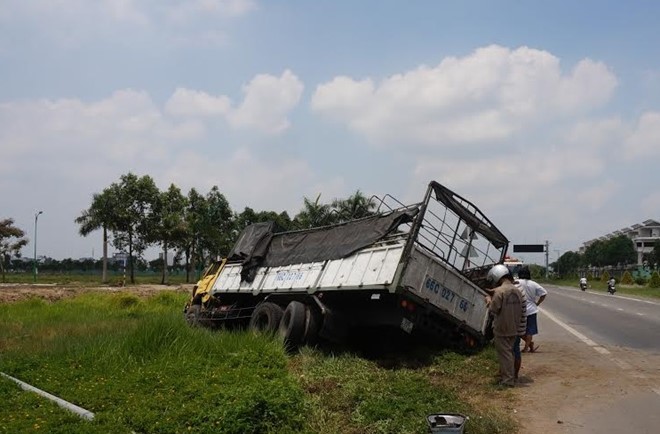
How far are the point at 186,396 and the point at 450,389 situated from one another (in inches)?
132

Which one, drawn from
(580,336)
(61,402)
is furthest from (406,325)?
(580,336)

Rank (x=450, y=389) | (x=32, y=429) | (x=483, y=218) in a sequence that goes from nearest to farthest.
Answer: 1. (x=32, y=429)
2. (x=450, y=389)
3. (x=483, y=218)

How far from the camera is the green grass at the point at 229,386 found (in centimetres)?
674

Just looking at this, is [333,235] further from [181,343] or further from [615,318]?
[615,318]

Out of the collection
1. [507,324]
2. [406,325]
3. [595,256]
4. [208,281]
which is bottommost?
[406,325]

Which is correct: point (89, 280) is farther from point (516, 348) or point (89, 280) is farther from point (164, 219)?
point (516, 348)

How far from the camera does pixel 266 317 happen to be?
44.1 ft

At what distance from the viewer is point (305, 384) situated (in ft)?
28.9

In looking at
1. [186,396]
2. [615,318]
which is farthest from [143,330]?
[615,318]

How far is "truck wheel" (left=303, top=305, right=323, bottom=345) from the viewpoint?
A: 11922mm

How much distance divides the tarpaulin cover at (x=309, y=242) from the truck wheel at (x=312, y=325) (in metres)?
1.16

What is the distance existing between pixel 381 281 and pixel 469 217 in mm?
2923

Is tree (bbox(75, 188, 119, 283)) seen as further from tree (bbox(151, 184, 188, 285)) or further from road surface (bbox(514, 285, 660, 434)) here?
road surface (bbox(514, 285, 660, 434))

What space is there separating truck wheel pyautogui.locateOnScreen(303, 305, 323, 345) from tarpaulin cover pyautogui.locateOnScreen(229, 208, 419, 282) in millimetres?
1160
